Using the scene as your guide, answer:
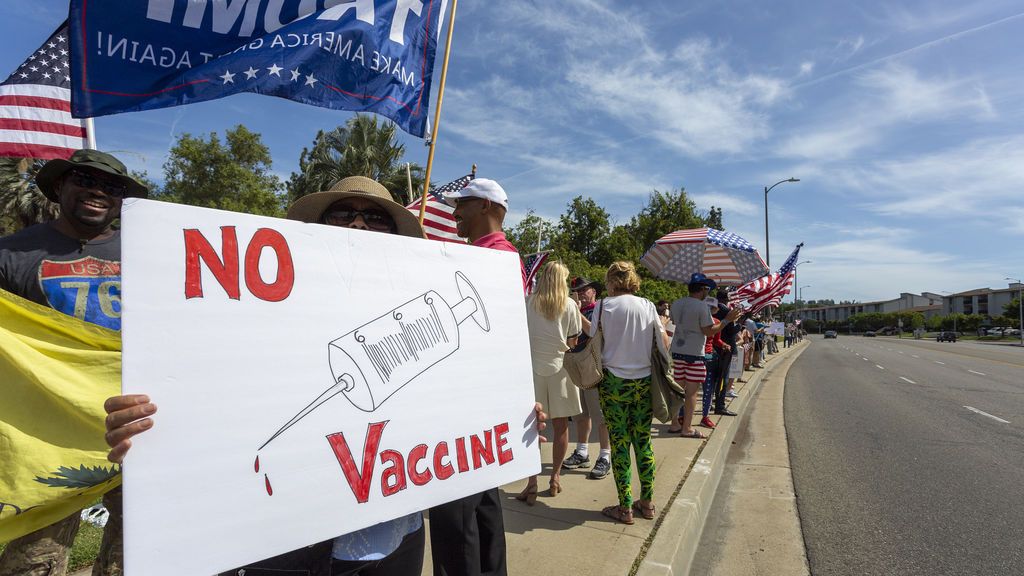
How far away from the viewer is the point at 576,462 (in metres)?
4.74

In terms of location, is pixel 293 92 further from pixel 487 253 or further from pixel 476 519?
pixel 476 519

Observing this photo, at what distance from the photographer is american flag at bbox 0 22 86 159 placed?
323 cm

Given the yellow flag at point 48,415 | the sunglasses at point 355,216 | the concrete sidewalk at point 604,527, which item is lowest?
the concrete sidewalk at point 604,527

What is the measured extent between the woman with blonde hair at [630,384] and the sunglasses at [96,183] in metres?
2.85

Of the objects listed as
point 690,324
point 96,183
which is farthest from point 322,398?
point 690,324

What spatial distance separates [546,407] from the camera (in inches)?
160

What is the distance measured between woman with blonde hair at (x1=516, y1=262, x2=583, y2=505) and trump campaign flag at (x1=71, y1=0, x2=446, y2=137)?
148 cm

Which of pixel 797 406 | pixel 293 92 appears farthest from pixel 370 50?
pixel 797 406

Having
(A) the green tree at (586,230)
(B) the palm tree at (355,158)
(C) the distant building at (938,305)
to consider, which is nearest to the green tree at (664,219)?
(A) the green tree at (586,230)

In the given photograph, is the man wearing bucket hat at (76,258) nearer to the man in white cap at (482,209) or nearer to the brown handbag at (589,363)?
the man in white cap at (482,209)

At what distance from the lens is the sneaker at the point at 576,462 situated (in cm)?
472

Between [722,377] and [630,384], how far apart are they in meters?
4.63

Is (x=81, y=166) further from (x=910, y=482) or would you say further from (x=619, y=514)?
(x=910, y=482)

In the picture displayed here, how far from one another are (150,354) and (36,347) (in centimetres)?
106
